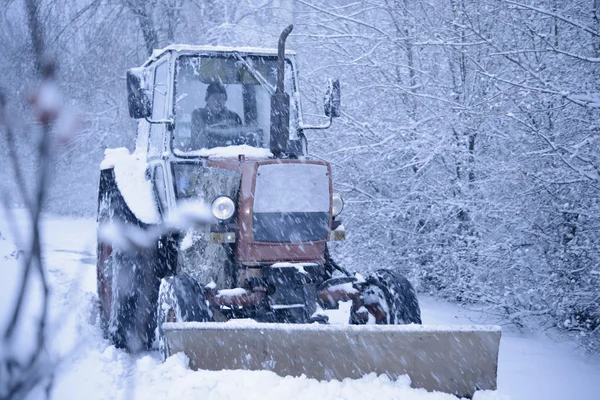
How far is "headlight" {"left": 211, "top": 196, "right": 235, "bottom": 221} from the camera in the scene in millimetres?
4090

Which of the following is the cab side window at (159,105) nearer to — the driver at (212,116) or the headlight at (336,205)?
the driver at (212,116)

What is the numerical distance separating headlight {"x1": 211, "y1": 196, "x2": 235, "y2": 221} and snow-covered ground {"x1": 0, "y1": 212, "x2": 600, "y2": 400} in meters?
0.87

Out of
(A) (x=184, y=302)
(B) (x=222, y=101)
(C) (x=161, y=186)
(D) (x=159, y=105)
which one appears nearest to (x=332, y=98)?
(B) (x=222, y=101)

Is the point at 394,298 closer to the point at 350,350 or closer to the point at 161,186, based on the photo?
the point at 350,350

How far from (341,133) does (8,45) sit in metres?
6.98

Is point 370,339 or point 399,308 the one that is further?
point 399,308

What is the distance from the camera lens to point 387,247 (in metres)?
7.69

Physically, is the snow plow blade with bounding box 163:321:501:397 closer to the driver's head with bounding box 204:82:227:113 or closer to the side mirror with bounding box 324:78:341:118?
the driver's head with bounding box 204:82:227:113

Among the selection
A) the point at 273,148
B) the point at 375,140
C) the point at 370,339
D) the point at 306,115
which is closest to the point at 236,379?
the point at 370,339

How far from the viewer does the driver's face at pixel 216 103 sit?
4695 millimetres

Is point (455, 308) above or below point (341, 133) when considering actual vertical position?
below

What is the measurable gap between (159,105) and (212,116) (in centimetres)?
50

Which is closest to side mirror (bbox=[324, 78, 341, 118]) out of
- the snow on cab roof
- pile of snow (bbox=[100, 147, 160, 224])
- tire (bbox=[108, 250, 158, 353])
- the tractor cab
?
the tractor cab

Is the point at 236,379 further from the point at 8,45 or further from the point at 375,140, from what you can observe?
the point at 375,140
